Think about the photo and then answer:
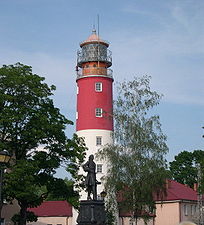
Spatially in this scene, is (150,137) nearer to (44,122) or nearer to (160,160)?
(160,160)

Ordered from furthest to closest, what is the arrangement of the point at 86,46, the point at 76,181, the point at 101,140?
the point at 86,46
the point at 101,140
the point at 76,181

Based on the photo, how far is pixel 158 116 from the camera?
35.0 meters

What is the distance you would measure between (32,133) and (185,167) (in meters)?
51.9

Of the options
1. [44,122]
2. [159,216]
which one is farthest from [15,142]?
[159,216]

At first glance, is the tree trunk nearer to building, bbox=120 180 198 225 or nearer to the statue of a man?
the statue of a man

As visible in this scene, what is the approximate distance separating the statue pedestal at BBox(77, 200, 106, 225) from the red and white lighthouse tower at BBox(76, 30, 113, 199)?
20.2 metres

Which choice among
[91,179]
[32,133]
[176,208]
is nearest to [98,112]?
[176,208]

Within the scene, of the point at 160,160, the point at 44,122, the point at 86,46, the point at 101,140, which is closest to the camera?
the point at 44,122

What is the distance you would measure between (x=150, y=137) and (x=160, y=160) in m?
2.03

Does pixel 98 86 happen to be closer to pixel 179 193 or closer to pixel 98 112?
pixel 98 112

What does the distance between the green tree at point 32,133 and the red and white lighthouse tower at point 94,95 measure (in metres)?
13.8

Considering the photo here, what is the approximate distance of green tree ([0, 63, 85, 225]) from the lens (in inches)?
1056

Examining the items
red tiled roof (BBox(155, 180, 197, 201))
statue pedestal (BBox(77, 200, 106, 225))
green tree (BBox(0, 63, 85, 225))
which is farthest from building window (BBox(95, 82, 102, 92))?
statue pedestal (BBox(77, 200, 106, 225))

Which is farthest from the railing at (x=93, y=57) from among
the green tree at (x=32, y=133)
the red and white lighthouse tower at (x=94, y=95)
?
the green tree at (x=32, y=133)
